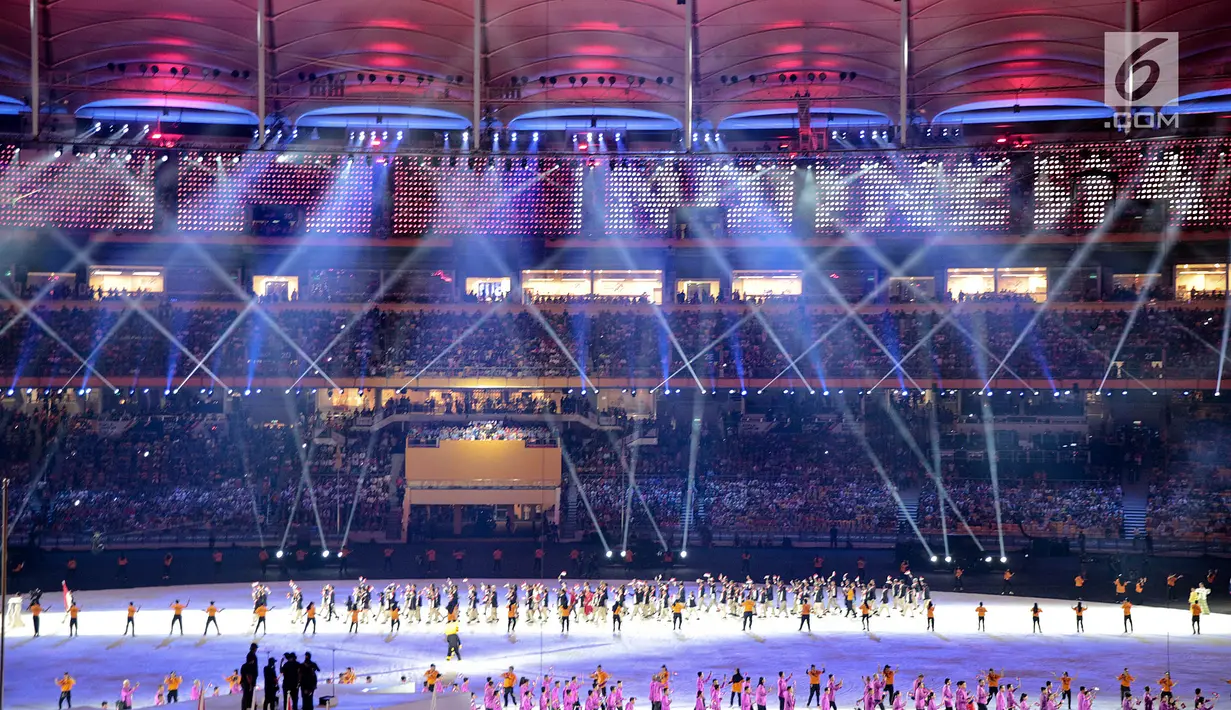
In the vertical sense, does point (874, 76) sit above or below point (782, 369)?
above

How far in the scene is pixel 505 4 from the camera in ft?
129

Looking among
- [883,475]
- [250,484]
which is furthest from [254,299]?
[883,475]

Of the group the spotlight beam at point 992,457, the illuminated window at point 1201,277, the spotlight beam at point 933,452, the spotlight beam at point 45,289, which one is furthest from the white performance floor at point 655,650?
the illuminated window at point 1201,277

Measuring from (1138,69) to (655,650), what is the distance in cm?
2414

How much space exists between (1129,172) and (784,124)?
41.0ft

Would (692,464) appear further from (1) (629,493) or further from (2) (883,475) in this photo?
(2) (883,475)

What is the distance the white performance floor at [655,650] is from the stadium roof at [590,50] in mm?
15463

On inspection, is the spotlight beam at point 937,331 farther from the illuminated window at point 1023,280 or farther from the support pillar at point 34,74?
the support pillar at point 34,74

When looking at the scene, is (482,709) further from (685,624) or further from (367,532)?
(367,532)

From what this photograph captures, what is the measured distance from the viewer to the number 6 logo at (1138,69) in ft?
129

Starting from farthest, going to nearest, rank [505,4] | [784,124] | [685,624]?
[784,124]
[505,4]
[685,624]

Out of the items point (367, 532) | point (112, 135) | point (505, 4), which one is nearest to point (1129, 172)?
point (505, 4)

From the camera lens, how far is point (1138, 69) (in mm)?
39938

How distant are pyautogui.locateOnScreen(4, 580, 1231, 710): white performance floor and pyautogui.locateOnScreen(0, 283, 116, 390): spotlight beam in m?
11.7
